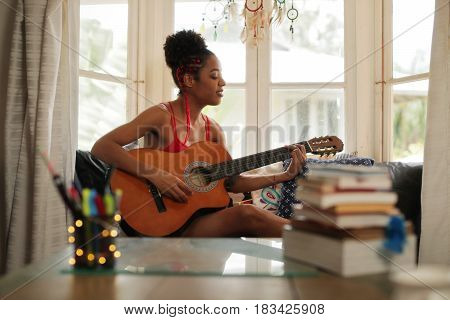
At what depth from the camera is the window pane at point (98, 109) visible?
1196mm

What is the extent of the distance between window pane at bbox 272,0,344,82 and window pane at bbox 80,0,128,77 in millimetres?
597

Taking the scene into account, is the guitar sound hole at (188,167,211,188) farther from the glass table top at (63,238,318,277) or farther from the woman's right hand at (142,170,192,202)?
→ the glass table top at (63,238,318,277)

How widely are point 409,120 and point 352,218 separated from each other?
1060mm

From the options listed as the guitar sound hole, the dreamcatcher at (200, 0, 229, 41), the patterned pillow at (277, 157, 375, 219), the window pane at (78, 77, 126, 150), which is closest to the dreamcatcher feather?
the dreamcatcher at (200, 0, 229, 41)

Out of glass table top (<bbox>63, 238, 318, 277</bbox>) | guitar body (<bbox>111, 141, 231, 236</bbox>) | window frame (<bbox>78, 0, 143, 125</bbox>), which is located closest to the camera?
glass table top (<bbox>63, 238, 318, 277</bbox>)

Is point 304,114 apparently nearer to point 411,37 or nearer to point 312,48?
point 312,48

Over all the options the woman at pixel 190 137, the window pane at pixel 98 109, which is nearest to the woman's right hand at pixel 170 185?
the woman at pixel 190 137

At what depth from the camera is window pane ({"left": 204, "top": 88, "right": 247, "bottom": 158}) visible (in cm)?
151

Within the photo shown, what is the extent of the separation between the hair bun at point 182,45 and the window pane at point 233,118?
31 centimetres

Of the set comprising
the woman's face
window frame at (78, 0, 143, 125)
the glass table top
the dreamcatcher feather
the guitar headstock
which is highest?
the dreamcatcher feather

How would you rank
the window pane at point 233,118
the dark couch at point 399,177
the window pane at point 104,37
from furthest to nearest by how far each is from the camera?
1. the window pane at point 233,118
2. the window pane at point 104,37
3. the dark couch at point 399,177

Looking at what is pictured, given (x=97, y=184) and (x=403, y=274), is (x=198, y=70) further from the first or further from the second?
(x=403, y=274)

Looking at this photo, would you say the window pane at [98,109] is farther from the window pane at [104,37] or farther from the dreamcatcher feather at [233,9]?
the dreamcatcher feather at [233,9]
